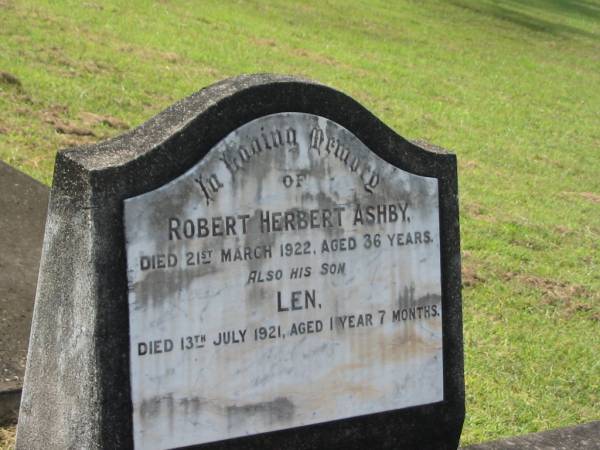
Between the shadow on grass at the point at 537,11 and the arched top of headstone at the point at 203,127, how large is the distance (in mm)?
19783

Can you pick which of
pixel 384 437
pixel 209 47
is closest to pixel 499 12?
pixel 209 47

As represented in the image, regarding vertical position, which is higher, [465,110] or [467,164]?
[465,110]

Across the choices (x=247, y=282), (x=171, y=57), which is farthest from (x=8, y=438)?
(x=171, y=57)

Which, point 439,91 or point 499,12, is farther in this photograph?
point 499,12

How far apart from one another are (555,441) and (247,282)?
5.59 ft

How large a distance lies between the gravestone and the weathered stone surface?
0.40 metres

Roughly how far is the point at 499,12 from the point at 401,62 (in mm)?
9300

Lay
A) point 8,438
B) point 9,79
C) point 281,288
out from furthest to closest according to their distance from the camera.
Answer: point 9,79
point 8,438
point 281,288

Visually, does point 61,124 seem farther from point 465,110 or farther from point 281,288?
point 465,110

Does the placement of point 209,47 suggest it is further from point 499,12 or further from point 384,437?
point 499,12

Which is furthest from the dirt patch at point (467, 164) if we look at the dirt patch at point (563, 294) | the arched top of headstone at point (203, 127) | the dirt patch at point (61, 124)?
the arched top of headstone at point (203, 127)

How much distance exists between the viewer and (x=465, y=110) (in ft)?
44.0

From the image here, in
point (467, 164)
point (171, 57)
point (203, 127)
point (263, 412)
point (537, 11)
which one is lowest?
point (263, 412)

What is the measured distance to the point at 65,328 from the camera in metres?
3.62
